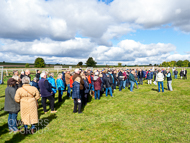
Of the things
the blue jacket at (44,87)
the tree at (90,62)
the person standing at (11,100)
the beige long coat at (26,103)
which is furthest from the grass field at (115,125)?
the tree at (90,62)

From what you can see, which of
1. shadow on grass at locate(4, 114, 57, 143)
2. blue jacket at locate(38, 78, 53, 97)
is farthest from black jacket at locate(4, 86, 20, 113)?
blue jacket at locate(38, 78, 53, 97)

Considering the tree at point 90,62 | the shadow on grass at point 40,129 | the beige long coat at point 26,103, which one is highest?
the tree at point 90,62

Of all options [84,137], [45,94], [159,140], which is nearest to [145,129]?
[159,140]

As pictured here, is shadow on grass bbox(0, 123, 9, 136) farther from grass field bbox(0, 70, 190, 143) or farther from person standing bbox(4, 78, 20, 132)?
person standing bbox(4, 78, 20, 132)

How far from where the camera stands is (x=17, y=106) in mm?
5055

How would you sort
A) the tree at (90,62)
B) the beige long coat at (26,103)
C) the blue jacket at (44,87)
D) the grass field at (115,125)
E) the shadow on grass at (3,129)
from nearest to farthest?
the beige long coat at (26,103) → the grass field at (115,125) → the shadow on grass at (3,129) → the blue jacket at (44,87) → the tree at (90,62)

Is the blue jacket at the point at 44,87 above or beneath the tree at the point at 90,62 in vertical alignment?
beneath

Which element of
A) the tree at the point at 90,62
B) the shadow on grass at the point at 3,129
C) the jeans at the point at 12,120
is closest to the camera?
the jeans at the point at 12,120

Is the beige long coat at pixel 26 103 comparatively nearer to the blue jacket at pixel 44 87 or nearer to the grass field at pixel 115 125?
the grass field at pixel 115 125

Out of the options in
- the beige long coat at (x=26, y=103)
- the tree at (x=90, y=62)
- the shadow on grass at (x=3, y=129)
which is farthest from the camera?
the tree at (x=90, y=62)

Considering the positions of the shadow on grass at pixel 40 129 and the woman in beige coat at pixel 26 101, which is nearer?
the woman in beige coat at pixel 26 101

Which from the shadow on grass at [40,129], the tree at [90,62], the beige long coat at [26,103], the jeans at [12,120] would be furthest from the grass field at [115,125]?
the tree at [90,62]

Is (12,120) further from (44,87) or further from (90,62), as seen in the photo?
(90,62)

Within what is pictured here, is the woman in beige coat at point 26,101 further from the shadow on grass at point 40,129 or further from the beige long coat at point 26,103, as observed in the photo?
the shadow on grass at point 40,129
